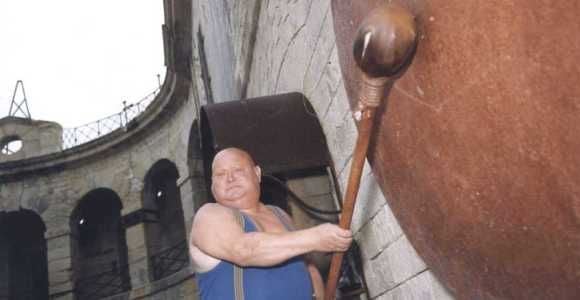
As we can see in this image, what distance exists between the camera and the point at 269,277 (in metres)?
1.62

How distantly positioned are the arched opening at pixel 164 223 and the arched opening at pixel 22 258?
4848 millimetres

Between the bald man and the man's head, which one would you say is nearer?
the bald man

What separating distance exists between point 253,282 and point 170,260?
488 inches

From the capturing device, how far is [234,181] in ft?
6.07

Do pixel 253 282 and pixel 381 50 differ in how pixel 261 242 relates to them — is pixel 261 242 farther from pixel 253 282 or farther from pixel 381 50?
pixel 381 50

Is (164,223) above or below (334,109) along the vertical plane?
above

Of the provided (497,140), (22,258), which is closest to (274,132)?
(497,140)

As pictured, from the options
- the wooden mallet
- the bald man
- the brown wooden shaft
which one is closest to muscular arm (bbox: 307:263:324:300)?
the bald man

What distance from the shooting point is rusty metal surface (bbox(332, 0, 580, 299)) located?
0.76 metres

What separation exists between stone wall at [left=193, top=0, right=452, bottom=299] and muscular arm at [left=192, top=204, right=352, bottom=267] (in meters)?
0.49

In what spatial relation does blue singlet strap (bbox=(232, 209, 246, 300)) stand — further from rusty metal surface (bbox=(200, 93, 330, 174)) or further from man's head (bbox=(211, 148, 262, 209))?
rusty metal surface (bbox=(200, 93, 330, 174))

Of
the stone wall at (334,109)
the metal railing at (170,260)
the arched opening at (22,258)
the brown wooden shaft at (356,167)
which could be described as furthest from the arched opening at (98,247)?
the brown wooden shaft at (356,167)

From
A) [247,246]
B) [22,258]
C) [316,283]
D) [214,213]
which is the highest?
[22,258]

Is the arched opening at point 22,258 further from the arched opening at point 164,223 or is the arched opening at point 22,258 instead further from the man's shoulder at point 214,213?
the man's shoulder at point 214,213
